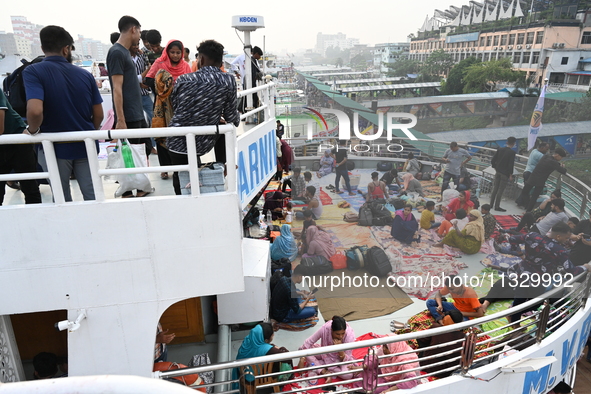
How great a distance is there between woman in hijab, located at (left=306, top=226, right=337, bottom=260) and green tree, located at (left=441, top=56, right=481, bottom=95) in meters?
4.12

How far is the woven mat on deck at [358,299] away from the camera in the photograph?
564cm

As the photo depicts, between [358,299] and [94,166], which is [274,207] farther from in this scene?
[94,166]

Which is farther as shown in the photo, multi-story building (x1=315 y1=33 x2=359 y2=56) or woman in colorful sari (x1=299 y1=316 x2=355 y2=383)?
multi-story building (x1=315 y1=33 x2=359 y2=56)

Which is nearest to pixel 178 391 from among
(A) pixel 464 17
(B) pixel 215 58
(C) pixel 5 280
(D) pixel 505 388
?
(C) pixel 5 280

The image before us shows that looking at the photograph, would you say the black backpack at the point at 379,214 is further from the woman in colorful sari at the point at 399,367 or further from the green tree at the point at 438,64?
the green tree at the point at 438,64

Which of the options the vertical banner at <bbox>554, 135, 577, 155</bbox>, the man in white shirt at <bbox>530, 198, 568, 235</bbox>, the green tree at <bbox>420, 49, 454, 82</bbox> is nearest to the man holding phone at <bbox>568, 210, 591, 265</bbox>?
the man in white shirt at <bbox>530, 198, 568, 235</bbox>

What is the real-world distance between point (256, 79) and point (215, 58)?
3.90 m

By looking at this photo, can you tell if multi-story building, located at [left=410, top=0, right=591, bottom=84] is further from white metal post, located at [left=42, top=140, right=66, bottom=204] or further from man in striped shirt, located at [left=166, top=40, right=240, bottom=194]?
white metal post, located at [left=42, top=140, right=66, bottom=204]

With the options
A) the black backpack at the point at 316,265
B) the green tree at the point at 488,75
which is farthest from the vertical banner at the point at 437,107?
the black backpack at the point at 316,265

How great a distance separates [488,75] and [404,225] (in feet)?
11.4

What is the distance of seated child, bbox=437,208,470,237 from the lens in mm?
6285

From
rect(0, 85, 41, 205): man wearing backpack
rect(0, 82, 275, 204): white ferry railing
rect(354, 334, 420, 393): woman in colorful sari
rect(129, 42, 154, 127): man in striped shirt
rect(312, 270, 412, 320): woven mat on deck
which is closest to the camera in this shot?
rect(0, 82, 275, 204): white ferry railing

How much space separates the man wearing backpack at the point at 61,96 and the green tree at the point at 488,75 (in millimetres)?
6796

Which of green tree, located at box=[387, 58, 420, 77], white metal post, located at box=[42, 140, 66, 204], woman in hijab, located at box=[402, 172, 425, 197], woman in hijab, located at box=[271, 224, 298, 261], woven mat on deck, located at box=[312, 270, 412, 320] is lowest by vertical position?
woven mat on deck, located at box=[312, 270, 412, 320]
